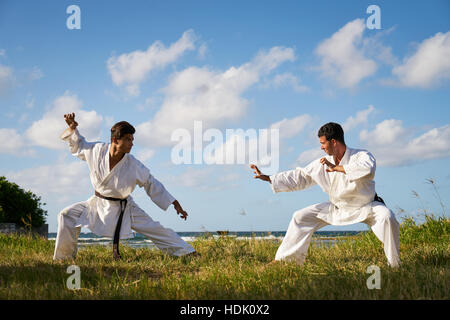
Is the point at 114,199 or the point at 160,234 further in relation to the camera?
the point at 160,234

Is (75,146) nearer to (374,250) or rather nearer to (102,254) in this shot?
(102,254)

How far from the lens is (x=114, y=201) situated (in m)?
6.17

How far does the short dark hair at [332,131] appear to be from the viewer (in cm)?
527

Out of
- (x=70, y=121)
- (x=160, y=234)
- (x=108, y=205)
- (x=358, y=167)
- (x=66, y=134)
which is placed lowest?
(x=160, y=234)

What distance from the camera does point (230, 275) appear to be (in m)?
4.46

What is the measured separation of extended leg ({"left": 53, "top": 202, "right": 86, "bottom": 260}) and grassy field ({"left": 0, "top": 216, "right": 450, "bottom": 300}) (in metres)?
0.23

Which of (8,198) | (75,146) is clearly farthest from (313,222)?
(8,198)

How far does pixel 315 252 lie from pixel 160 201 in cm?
262

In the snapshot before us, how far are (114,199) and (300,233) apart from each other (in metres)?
2.76

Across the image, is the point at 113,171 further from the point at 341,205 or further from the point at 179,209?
the point at 341,205

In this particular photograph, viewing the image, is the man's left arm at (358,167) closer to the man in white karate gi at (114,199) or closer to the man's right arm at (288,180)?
the man's right arm at (288,180)

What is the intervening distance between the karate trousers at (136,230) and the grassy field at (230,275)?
0.20 meters

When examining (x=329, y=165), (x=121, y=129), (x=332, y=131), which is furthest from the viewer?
(x=121, y=129)

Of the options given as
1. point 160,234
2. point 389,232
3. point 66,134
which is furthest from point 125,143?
point 389,232
